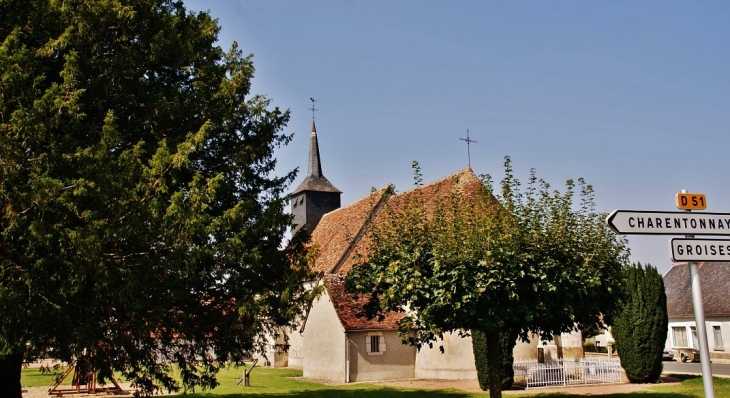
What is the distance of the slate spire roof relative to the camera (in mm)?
42000

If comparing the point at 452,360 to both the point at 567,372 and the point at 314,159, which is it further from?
the point at 314,159

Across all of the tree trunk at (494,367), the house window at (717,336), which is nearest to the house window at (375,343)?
the tree trunk at (494,367)

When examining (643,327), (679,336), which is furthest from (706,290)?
(643,327)

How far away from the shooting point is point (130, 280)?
38.2 feet

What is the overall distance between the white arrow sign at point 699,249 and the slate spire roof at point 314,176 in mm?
35874

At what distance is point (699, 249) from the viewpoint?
6309 millimetres

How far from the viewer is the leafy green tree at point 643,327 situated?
22000 millimetres

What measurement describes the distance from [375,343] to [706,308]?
24134 mm

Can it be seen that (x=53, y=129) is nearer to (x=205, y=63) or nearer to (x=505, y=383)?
(x=205, y=63)

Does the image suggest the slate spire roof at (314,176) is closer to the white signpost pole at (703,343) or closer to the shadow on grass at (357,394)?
the shadow on grass at (357,394)

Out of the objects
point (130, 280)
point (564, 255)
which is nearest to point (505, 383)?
point (564, 255)

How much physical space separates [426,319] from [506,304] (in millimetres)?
1690

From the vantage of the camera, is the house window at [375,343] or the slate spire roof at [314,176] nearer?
the house window at [375,343]

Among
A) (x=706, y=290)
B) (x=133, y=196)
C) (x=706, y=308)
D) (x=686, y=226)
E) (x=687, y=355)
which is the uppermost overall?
(x=133, y=196)
